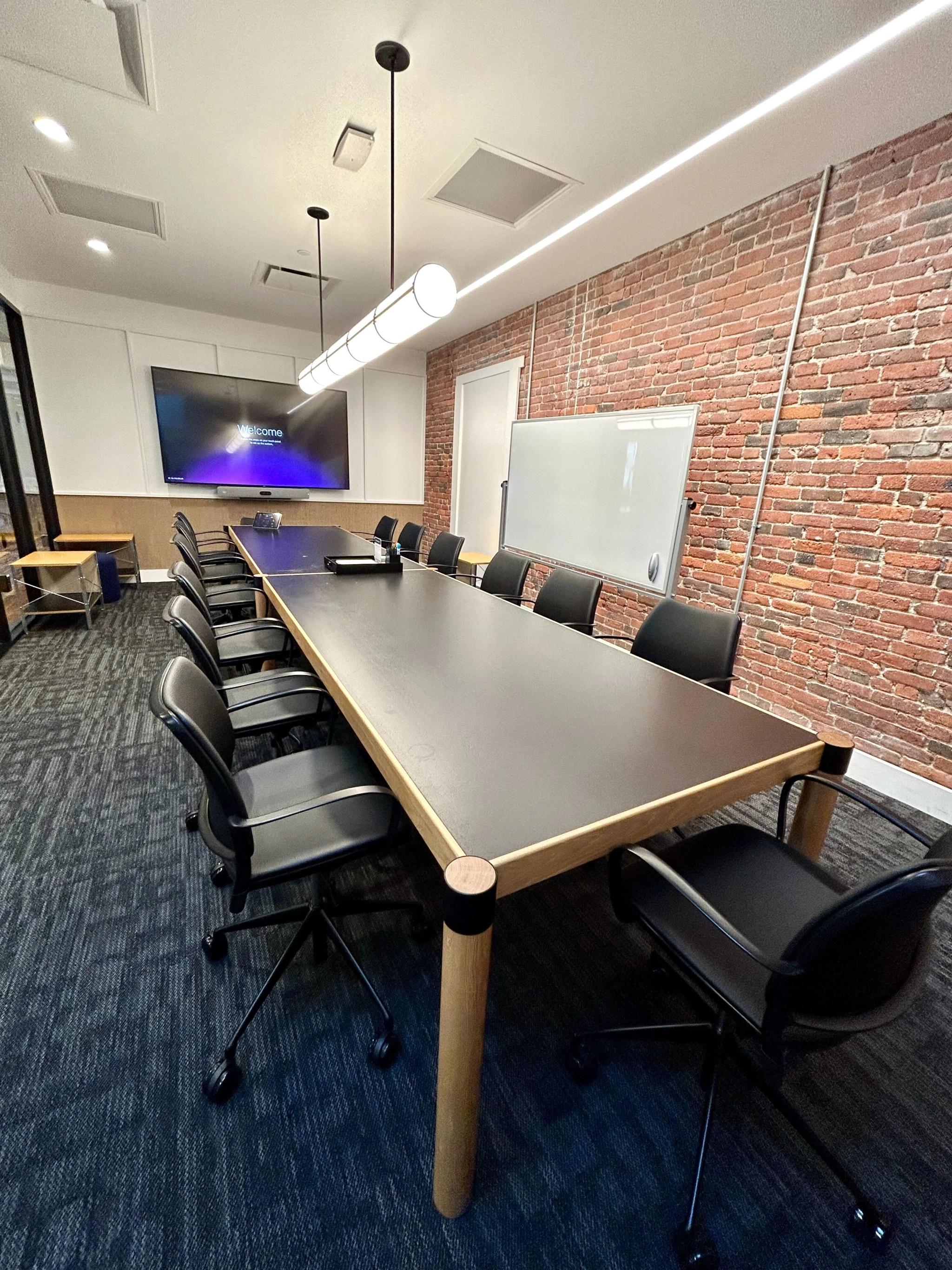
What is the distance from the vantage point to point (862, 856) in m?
2.07

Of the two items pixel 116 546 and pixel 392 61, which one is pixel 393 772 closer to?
pixel 392 61

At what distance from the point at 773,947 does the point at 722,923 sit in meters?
0.29

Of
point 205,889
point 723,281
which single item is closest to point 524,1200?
point 205,889

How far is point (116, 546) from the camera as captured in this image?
5.60 meters

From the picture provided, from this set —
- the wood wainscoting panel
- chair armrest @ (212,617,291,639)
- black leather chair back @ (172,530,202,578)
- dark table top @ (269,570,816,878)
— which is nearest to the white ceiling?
black leather chair back @ (172,530,202,578)

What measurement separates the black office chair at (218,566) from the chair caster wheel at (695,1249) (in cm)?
337

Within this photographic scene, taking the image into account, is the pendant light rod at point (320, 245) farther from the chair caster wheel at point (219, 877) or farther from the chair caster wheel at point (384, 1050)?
the chair caster wheel at point (384, 1050)

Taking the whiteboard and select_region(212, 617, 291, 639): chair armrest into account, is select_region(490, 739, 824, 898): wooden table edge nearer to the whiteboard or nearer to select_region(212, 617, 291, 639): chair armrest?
select_region(212, 617, 291, 639): chair armrest

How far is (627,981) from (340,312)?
19.7ft

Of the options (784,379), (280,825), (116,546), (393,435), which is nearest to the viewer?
(280,825)

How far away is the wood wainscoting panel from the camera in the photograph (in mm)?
5516

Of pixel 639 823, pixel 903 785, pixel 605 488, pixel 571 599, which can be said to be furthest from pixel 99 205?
pixel 903 785

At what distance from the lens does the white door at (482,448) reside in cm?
521

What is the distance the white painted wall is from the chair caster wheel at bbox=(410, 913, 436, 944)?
19.5 ft
